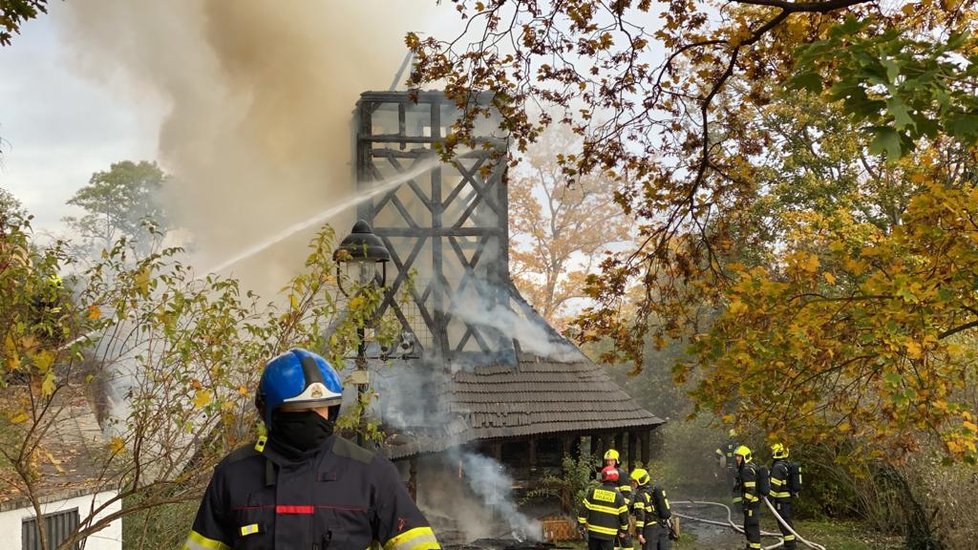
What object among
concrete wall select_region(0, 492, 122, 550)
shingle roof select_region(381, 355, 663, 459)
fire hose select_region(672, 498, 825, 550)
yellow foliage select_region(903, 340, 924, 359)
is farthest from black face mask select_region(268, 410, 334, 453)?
shingle roof select_region(381, 355, 663, 459)

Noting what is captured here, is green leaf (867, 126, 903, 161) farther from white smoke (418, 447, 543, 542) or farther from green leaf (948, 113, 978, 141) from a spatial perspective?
white smoke (418, 447, 543, 542)

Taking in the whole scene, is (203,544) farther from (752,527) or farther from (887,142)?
(752,527)

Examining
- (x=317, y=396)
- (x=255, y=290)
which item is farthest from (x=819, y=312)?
(x=255, y=290)

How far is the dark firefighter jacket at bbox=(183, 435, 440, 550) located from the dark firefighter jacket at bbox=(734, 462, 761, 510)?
11.9 meters

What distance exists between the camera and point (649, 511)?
12.6 meters

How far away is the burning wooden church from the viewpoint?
16.6 meters

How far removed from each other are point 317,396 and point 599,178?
3085 centimetres

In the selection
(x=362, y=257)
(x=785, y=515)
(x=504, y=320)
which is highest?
(x=362, y=257)

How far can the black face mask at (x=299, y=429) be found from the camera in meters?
2.64

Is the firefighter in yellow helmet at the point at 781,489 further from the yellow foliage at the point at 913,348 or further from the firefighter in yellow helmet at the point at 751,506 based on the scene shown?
the yellow foliage at the point at 913,348

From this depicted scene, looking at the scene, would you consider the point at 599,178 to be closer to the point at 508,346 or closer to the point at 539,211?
the point at 539,211

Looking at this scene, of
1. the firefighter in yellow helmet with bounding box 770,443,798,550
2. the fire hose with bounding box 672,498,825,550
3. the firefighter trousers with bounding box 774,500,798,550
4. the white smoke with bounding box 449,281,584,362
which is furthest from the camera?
the white smoke with bounding box 449,281,584,362

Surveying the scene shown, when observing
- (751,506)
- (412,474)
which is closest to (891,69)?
(751,506)

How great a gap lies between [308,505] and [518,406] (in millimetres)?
14249
